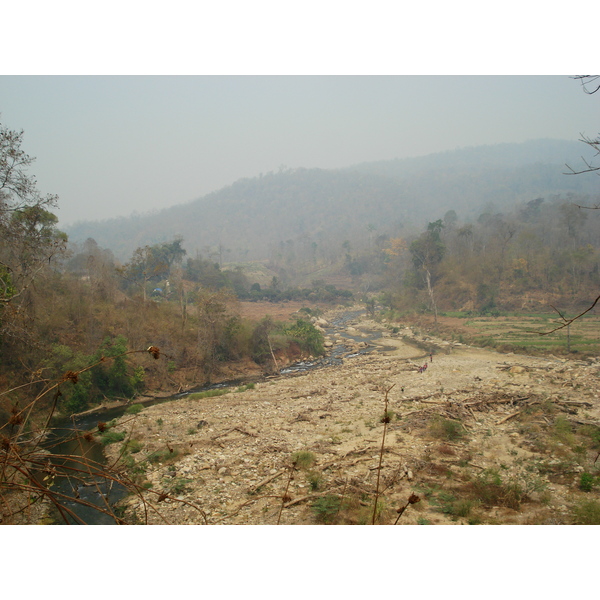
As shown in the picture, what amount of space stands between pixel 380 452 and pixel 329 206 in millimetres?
116034

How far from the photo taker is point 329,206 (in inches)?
4592

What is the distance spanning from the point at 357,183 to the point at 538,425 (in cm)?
12958

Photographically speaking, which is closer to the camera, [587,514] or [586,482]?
[587,514]

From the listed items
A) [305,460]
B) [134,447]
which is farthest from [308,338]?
[305,460]

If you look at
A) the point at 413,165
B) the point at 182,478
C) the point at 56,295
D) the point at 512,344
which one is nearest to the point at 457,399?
the point at 182,478

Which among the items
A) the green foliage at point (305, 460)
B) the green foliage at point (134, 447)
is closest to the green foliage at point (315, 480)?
the green foliage at point (305, 460)

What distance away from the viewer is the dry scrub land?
5.46 m

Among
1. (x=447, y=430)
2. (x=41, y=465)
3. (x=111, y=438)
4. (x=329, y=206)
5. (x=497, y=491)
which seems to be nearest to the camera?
(x=41, y=465)

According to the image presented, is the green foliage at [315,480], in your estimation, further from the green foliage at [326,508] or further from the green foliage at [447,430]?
the green foliage at [447,430]

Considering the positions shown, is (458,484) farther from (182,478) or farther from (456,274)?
(456,274)

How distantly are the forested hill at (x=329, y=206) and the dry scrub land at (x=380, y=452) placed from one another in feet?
190

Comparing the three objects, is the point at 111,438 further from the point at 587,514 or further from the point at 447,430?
the point at 587,514

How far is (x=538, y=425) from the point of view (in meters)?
8.78

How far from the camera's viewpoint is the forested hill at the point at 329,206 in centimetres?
8512
